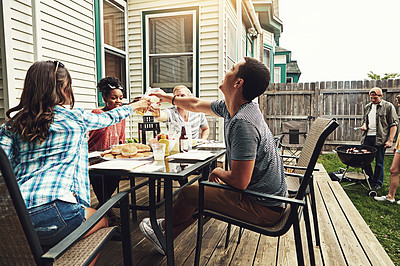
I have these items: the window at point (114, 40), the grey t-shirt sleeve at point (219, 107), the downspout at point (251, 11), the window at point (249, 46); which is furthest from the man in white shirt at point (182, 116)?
the window at point (249, 46)

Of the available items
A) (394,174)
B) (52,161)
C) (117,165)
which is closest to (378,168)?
(394,174)

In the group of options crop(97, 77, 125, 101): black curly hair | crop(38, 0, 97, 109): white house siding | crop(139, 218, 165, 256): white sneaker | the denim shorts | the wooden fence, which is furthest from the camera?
the wooden fence

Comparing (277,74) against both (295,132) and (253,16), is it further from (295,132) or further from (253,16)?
(295,132)

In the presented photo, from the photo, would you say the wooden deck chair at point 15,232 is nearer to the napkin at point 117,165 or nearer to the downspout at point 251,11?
the napkin at point 117,165

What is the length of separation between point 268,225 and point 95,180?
1714mm

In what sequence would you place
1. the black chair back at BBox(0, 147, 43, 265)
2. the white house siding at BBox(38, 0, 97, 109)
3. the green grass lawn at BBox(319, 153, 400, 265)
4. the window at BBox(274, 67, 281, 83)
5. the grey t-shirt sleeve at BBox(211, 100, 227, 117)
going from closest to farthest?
the black chair back at BBox(0, 147, 43, 265) < the grey t-shirt sleeve at BBox(211, 100, 227, 117) < the green grass lawn at BBox(319, 153, 400, 265) < the white house siding at BBox(38, 0, 97, 109) < the window at BBox(274, 67, 281, 83)

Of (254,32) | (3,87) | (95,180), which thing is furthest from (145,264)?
(254,32)

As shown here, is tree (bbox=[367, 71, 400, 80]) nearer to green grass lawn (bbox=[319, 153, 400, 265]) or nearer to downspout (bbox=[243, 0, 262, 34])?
downspout (bbox=[243, 0, 262, 34])

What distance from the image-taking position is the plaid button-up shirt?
1260mm

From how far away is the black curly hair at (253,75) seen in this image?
1.70 m

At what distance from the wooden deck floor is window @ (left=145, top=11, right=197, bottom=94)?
3.64 metres

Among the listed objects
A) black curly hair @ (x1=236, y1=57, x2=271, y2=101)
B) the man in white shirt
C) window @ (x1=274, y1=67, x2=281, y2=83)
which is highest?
window @ (x1=274, y1=67, x2=281, y2=83)

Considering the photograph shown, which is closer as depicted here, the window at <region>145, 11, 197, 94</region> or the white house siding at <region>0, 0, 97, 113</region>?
the white house siding at <region>0, 0, 97, 113</region>

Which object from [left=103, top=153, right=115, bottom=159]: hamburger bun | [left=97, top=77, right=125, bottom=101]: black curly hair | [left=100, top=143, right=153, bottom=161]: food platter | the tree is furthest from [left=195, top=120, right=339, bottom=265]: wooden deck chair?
the tree
